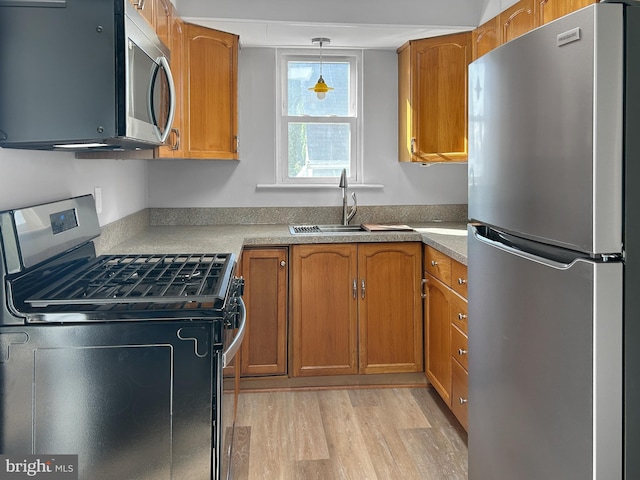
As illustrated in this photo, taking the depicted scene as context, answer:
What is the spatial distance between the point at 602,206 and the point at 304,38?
103 inches

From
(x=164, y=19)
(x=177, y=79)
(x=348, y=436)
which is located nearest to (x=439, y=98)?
(x=177, y=79)

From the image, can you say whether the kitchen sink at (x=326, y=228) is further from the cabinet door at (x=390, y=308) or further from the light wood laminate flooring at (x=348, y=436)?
the light wood laminate flooring at (x=348, y=436)

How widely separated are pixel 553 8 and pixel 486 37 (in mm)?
800

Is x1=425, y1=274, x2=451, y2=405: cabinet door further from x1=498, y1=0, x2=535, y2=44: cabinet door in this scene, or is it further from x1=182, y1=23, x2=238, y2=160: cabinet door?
x1=182, y1=23, x2=238, y2=160: cabinet door

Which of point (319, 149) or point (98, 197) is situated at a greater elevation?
point (319, 149)

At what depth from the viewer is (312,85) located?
3.76 meters

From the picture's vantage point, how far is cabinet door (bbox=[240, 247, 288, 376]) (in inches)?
125

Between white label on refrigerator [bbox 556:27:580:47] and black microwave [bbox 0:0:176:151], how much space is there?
1022 millimetres

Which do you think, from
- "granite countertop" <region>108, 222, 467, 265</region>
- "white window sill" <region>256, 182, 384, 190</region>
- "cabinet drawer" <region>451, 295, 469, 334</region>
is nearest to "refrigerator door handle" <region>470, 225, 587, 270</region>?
"granite countertop" <region>108, 222, 467, 265</region>

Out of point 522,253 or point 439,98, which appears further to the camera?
point 439,98

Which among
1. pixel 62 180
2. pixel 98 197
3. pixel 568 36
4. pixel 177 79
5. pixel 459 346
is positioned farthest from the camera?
pixel 177 79

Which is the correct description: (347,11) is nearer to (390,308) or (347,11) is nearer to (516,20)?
(516,20)

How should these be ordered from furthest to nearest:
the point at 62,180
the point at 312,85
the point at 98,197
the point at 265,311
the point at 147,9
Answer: the point at 312,85 < the point at 265,311 < the point at 98,197 < the point at 147,9 < the point at 62,180

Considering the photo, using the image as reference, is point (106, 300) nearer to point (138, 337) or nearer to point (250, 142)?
point (138, 337)
